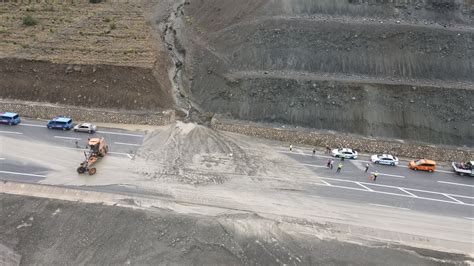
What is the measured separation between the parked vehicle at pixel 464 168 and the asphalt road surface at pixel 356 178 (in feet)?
1.69

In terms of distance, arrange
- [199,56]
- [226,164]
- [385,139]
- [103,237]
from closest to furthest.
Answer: [103,237]
[226,164]
[385,139]
[199,56]

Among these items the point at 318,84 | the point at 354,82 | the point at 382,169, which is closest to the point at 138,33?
the point at 318,84

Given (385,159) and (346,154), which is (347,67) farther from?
(385,159)

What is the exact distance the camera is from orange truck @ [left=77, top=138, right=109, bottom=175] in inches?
1277

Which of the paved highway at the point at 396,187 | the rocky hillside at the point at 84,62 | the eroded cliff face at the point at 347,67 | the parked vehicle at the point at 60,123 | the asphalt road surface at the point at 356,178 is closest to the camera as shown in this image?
the paved highway at the point at 396,187

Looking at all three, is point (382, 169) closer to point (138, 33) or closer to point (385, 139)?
point (385, 139)

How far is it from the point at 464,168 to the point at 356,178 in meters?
10.3

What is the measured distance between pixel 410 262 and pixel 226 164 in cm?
1675

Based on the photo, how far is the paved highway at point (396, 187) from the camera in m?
31.0

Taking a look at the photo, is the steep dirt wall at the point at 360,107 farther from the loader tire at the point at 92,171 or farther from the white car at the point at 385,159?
the loader tire at the point at 92,171

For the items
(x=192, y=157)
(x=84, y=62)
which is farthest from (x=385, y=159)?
(x=84, y=62)

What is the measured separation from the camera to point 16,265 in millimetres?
25094

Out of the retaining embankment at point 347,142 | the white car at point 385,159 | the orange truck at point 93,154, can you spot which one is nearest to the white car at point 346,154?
the retaining embankment at point 347,142

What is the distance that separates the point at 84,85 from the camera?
42.0 meters
